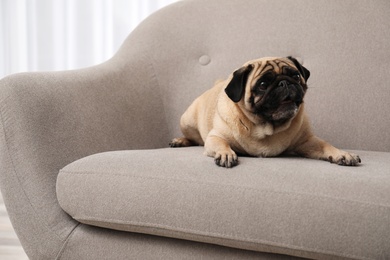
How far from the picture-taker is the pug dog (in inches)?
66.7

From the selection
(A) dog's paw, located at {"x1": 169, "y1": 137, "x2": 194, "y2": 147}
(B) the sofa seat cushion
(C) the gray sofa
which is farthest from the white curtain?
(B) the sofa seat cushion

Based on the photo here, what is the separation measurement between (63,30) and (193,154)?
2200 millimetres

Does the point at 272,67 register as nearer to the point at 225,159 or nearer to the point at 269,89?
the point at 269,89

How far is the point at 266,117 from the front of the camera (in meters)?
1.76

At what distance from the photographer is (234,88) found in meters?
1.71

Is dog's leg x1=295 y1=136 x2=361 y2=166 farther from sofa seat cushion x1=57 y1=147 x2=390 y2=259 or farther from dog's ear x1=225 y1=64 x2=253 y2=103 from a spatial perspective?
dog's ear x1=225 y1=64 x2=253 y2=103

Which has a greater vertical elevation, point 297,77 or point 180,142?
point 297,77

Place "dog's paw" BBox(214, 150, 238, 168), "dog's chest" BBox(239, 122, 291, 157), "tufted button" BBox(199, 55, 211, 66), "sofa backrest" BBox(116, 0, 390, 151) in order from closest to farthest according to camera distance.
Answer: "dog's paw" BBox(214, 150, 238, 168)
"dog's chest" BBox(239, 122, 291, 157)
"sofa backrest" BBox(116, 0, 390, 151)
"tufted button" BBox(199, 55, 211, 66)

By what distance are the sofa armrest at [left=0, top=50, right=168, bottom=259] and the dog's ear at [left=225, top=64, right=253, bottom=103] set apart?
0.57 meters

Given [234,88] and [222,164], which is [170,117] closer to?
[234,88]

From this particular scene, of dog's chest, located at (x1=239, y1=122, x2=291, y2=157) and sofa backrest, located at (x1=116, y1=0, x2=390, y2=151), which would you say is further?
sofa backrest, located at (x1=116, y1=0, x2=390, y2=151)

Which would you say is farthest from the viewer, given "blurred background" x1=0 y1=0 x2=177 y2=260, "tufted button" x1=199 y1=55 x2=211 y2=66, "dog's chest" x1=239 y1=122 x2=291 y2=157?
"blurred background" x1=0 y1=0 x2=177 y2=260

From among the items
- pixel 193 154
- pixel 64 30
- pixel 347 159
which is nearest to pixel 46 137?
pixel 193 154

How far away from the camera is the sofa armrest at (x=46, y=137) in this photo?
5.47 ft
